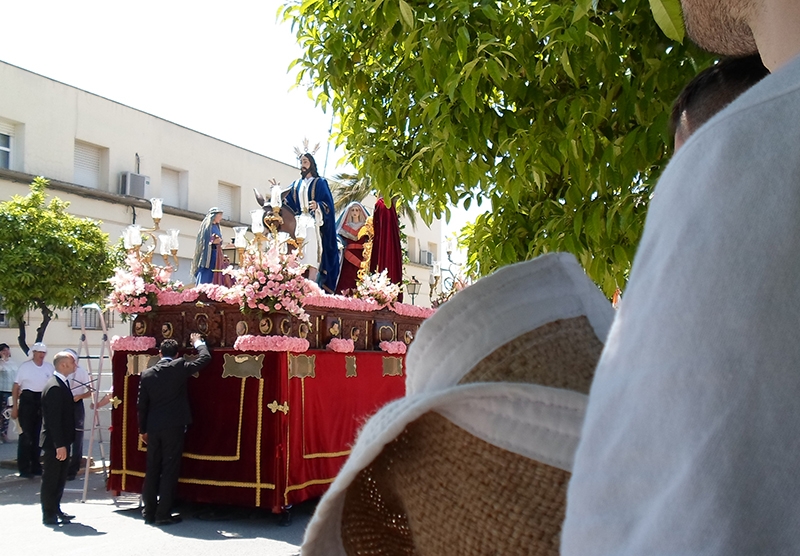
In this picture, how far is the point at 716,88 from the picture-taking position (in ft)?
4.87

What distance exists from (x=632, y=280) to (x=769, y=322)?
0.30ft

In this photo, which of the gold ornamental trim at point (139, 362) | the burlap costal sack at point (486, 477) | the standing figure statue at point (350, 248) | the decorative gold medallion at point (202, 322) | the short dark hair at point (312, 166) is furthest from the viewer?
the standing figure statue at point (350, 248)

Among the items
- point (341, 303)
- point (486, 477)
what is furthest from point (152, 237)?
point (486, 477)

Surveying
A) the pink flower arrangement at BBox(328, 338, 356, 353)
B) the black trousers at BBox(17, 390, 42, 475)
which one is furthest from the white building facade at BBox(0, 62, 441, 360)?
the pink flower arrangement at BBox(328, 338, 356, 353)

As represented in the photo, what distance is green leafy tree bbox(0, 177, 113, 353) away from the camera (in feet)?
47.7

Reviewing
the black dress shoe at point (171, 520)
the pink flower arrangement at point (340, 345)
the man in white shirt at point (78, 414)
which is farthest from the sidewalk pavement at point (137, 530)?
the pink flower arrangement at point (340, 345)

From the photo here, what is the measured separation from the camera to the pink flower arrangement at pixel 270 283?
810 cm

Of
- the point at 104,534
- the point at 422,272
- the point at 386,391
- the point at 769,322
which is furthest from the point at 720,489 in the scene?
the point at 422,272

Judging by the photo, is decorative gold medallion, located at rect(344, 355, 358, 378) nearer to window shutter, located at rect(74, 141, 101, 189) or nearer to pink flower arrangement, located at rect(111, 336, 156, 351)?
pink flower arrangement, located at rect(111, 336, 156, 351)

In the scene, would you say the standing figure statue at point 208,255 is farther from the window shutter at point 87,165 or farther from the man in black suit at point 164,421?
the window shutter at point 87,165

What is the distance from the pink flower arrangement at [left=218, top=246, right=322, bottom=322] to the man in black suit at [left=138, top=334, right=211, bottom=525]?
800 millimetres

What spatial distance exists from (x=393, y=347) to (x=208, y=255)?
310cm

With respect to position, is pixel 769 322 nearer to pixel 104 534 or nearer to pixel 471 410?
pixel 471 410

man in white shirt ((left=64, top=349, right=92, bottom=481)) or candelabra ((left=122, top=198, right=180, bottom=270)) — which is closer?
candelabra ((left=122, top=198, right=180, bottom=270))
